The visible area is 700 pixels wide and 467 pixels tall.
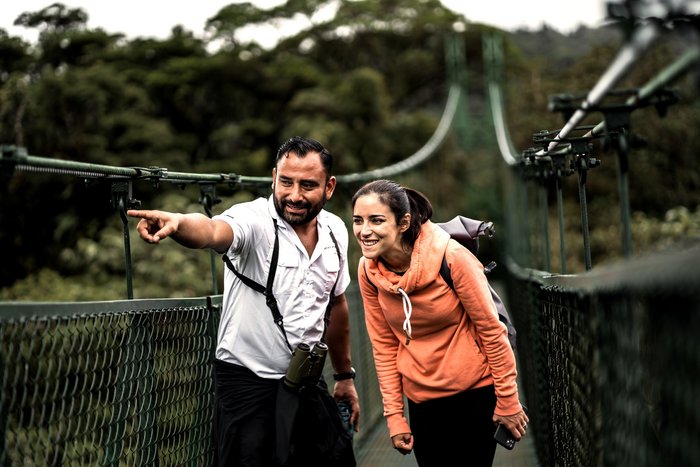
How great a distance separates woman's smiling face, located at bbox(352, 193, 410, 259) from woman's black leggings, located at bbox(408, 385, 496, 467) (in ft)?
1.34

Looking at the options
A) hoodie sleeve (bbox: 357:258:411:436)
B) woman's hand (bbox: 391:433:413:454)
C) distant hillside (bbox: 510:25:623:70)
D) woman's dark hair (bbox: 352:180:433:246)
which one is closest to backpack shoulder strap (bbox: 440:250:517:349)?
woman's dark hair (bbox: 352:180:433:246)

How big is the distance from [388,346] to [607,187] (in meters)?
17.2

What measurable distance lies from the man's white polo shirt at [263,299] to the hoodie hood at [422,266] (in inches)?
6.9

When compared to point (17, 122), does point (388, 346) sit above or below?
below

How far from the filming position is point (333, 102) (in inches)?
960

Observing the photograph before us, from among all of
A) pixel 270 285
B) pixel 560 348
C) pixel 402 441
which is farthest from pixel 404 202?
pixel 402 441

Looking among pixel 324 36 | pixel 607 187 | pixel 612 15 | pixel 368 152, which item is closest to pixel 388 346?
pixel 612 15

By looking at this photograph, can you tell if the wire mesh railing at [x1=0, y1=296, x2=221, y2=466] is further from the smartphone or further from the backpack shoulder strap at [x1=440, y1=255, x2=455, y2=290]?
the smartphone

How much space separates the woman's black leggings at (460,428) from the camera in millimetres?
2678

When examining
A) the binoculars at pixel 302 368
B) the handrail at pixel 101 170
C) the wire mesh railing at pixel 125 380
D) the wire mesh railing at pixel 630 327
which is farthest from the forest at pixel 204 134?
the wire mesh railing at pixel 630 327

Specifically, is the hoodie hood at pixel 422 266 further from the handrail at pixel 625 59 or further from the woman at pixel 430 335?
the handrail at pixel 625 59

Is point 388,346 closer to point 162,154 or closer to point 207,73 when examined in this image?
point 162,154

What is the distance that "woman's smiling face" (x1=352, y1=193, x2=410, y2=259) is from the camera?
8.45 ft

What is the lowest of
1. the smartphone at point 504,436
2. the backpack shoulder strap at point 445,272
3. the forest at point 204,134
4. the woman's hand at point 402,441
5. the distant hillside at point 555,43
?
the woman's hand at point 402,441
